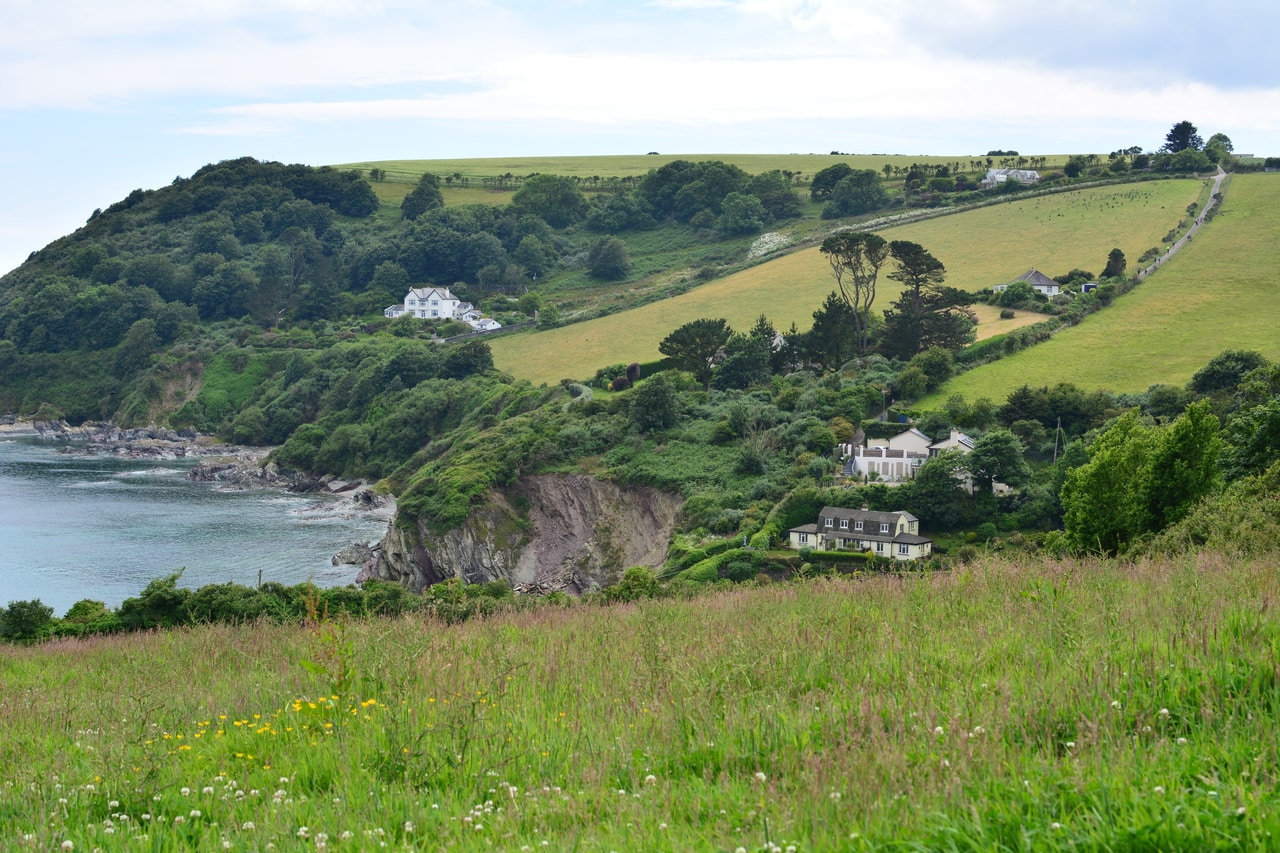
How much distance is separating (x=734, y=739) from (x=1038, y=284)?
77000 millimetres

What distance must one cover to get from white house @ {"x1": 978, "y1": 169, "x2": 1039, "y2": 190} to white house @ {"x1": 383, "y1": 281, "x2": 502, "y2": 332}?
181 ft

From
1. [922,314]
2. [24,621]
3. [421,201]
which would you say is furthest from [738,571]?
[421,201]

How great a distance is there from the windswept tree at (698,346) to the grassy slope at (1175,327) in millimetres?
17069

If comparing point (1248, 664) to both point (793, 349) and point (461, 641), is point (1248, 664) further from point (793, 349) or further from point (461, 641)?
point (793, 349)

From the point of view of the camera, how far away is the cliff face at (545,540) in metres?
49.3

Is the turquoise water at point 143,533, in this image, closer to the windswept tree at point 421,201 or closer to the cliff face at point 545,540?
the cliff face at point 545,540

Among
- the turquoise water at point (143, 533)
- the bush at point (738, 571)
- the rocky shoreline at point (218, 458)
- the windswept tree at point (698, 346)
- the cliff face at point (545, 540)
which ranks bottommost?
the rocky shoreline at point (218, 458)

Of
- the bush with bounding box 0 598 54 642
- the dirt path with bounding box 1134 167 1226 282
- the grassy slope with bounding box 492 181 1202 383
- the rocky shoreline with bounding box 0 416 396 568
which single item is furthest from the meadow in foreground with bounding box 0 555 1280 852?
the dirt path with bounding box 1134 167 1226 282

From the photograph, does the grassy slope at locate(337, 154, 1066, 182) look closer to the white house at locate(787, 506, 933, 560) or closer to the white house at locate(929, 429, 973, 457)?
the white house at locate(929, 429, 973, 457)

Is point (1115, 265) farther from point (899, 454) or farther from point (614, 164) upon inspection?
point (614, 164)

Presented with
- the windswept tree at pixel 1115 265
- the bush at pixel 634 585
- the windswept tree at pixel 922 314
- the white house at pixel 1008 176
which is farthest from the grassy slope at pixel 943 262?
the bush at pixel 634 585

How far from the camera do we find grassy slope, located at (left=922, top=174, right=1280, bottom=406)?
5622 centimetres

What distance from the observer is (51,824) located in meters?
5.02

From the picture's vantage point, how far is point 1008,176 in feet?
362
